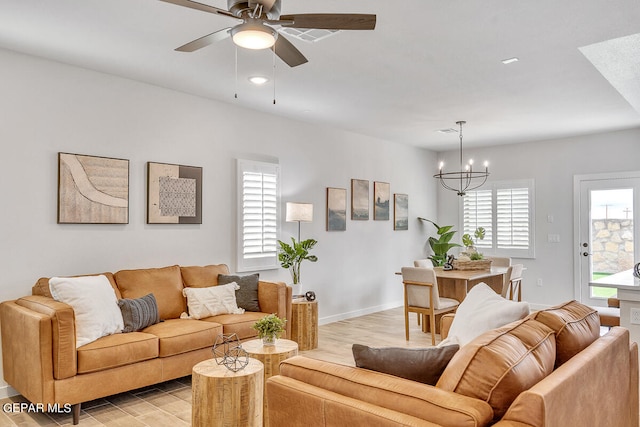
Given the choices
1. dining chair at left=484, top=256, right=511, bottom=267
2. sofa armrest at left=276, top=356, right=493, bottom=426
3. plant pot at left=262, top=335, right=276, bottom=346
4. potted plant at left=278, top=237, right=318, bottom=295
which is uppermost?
potted plant at left=278, top=237, right=318, bottom=295

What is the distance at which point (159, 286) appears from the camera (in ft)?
13.8

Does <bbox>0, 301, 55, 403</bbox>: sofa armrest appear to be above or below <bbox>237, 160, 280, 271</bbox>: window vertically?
below

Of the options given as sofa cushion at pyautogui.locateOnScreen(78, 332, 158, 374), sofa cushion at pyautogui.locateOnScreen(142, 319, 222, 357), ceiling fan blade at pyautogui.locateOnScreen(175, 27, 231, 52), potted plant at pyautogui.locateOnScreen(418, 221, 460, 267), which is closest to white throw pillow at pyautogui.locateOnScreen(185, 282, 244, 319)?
sofa cushion at pyautogui.locateOnScreen(142, 319, 222, 357)

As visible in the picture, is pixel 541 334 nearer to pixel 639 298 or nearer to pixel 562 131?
pixel 639 298

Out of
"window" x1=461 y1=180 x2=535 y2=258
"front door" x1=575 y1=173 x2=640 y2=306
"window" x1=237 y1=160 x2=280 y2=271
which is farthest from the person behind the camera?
"window" x1=461 y1=180 x2=535 y2=258

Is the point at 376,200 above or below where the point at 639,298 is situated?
above

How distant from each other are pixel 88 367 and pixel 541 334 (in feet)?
9.44

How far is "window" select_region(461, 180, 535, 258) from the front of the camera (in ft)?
24.7

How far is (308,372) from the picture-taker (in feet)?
6.19

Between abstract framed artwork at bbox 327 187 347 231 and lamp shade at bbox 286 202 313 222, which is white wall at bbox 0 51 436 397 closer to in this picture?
abstract framed artwork at bbox 327 187 347 231

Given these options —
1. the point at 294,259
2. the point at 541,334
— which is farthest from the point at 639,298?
the point at 294,259

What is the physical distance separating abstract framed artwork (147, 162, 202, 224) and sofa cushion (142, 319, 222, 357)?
110 centimetres

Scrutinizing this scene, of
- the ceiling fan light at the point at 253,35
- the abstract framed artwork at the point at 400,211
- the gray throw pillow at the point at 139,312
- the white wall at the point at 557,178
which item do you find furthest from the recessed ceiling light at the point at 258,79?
the white wall at the point at 557,178

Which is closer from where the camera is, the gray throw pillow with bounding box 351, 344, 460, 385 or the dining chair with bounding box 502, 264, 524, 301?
the gray throw pillow with bounding box 351, 344, 460, 385
